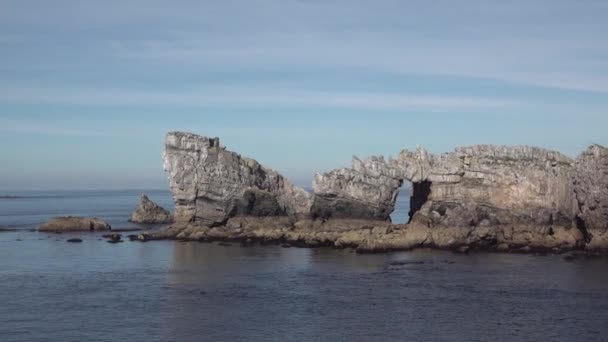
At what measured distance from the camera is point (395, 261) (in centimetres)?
7088

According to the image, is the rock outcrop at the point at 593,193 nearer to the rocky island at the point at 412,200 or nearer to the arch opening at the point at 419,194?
the rocky island at the point at 412,200

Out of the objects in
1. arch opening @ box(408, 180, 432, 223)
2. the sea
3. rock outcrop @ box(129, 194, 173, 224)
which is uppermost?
arch opening @ box(408, 180, 432, 223)

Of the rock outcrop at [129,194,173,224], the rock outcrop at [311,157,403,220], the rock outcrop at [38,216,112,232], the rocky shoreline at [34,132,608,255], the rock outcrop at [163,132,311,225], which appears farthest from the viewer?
the rock outcrop at [129,194,173,224]

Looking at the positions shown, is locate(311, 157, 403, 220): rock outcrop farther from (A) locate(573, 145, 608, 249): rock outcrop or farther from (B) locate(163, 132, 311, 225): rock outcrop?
(A) locate(573, 145, 608, 249): rock outcrop

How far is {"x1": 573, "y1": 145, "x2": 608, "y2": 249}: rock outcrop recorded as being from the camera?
7288 centimetres

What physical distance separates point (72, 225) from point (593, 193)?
220 ft

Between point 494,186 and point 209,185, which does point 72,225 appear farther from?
point 494,186

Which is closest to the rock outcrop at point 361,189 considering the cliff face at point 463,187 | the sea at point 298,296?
the cliff face at point 463,187

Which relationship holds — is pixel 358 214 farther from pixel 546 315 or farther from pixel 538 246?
pixel 546 315

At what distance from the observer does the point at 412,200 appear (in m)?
94.6

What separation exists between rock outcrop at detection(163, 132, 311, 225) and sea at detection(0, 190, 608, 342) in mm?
15885

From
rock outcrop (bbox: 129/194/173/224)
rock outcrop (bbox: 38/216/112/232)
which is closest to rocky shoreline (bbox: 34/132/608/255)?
rock outcrop (bbox: 38/216/112/232)

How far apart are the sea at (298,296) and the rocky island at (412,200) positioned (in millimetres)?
4716

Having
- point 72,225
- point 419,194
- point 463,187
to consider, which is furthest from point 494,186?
point 72,225
